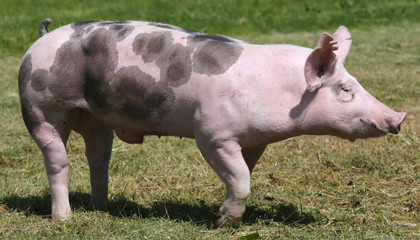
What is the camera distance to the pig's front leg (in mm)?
3770

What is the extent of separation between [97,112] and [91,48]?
390 millimetres

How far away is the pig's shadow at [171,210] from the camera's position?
13.8 ft

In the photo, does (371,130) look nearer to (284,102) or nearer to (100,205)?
(284,102)

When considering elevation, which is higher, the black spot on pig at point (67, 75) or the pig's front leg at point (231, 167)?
the black spot on pig at point (67, 75)

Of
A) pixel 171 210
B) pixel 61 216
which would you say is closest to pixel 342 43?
pixel 171 210

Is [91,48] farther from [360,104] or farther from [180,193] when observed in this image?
[360,104]

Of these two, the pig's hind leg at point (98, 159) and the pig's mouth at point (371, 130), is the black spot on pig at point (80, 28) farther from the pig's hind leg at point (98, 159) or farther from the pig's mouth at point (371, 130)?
the pig's mouth at point (371, 130)

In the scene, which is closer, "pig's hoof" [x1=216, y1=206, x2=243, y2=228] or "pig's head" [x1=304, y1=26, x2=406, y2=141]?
"pig's head" [x1=304, y1=26, x2=406, y2=141]

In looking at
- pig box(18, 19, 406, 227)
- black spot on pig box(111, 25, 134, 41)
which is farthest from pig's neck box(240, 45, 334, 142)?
black spot on pig box(111, 25, 134, 41)

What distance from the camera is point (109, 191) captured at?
4.91 m

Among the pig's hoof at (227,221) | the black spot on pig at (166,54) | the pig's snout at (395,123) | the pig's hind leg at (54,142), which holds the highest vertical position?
the black spot on pig at (166,54)

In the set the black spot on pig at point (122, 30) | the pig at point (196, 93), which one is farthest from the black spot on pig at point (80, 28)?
the black spot on pig at point (122, 30)

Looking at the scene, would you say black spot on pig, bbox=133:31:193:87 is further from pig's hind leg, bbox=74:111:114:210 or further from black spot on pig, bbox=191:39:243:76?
pig's hind leg, bbox=74:111:114:210

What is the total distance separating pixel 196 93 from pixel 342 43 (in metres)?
0.95
